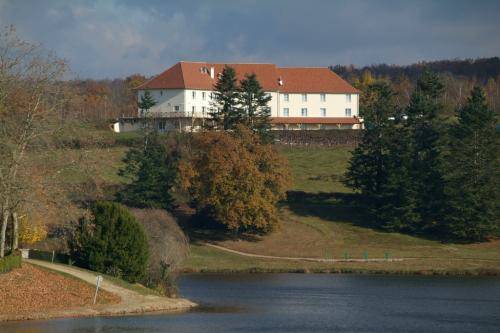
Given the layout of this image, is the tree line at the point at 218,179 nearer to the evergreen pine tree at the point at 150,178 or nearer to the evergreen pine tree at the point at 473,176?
the evergreen pine tree at the point at 150,178

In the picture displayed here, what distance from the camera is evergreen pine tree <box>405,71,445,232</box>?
296 ft

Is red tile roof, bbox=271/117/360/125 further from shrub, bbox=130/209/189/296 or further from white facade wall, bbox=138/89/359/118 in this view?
shrub, bbox=130/209/189/296

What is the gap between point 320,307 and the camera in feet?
175

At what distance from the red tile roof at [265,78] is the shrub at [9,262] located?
8609cm

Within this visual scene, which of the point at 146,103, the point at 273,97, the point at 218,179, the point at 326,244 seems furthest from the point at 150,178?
the point at 273,97

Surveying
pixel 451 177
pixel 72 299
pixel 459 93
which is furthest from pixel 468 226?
pixel 459 93

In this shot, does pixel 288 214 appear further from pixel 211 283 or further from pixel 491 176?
pixel 211 283

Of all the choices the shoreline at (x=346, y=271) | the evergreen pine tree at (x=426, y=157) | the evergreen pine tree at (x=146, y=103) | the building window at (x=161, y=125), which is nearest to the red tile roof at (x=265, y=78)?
the evergreen pine tree at (x=146, y=103)

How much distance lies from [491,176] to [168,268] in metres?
40.7

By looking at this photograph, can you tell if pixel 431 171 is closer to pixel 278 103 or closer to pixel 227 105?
pixel 227 105

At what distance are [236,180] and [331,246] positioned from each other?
33.0 ft

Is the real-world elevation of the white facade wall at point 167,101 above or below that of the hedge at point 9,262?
above

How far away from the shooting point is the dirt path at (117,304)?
46000mm

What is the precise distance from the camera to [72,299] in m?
47.8
